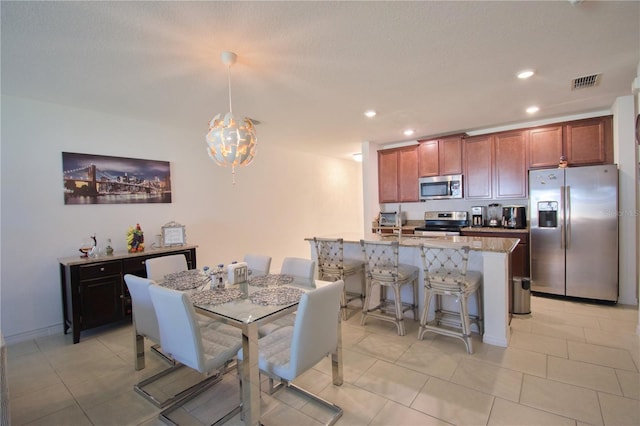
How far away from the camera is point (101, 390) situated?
7.41 ft

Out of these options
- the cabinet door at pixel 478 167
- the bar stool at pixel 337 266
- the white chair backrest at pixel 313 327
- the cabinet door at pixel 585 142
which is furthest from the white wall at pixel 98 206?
the cabinet door at pixel 585 142

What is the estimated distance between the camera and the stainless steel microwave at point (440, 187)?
4.96 m

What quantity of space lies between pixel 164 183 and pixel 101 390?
2.59 metres

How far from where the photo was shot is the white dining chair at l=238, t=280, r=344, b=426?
1717mm

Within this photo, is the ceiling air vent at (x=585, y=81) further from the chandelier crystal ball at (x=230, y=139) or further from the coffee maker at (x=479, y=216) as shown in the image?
the chandelier crystal ball at (x=230, y=139)

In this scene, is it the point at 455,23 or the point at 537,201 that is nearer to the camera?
the point at 455,23

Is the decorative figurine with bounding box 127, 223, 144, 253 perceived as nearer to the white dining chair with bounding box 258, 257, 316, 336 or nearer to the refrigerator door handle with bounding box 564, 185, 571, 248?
the white dining chair with bounding box 258, 257, 316, 336

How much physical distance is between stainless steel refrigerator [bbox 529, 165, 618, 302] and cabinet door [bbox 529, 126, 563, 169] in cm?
40

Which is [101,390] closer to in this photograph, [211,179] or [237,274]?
[237,274]

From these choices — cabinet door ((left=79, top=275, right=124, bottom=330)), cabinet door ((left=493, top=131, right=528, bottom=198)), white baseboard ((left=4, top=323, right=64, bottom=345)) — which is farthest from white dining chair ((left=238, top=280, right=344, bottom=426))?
cabinet door ((left=493, top=131, right=528, bottom=198))

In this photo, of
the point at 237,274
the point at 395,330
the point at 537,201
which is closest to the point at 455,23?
the point at 237,274

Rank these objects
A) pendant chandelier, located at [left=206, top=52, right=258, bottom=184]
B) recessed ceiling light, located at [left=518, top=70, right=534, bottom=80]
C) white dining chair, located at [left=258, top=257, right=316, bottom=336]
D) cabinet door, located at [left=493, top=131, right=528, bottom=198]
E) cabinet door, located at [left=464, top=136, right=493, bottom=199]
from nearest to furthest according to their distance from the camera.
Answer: pendant chandelier, located at [left=206, top=52, right=258, bottom=184]
white dining chair, located at [left=258, top=257, right=316, bottom=336]
recessed ceiling light, located at [left=518, top=70, right=534, bottom=80]
cabinet door, located at [left=493, top=131, right=528, bottom=198]
cabinet door, located at [left=464, top=136, right=493, bottom=199]

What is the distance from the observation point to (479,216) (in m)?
4.91

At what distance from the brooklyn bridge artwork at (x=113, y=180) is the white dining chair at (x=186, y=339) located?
2404 millimetres
